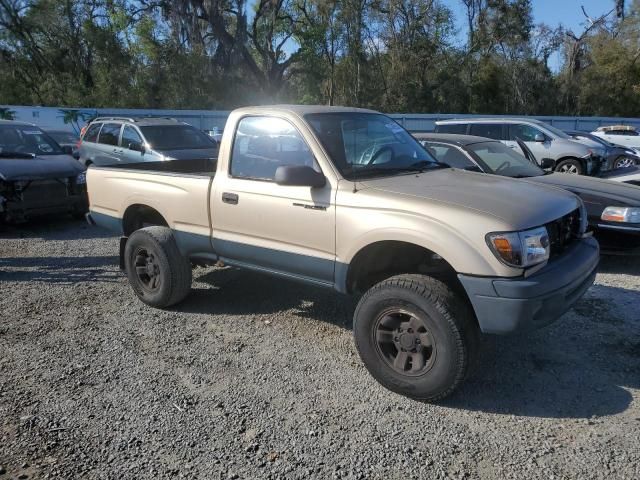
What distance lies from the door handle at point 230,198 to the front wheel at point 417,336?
4.60ft

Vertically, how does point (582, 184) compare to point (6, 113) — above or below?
below

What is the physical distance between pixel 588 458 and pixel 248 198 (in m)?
2.85

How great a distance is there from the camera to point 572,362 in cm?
405

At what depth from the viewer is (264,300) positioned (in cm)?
546

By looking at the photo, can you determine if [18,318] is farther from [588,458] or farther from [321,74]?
[321,74]

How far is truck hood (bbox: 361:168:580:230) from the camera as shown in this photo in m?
3.36

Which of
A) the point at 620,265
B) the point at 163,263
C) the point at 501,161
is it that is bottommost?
the point at 620,265

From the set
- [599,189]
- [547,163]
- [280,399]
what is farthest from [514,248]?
[547,163]

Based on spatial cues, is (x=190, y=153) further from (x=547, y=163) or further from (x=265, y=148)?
(x=265, y=148)

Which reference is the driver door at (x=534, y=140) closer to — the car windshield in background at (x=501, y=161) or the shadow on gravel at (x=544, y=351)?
the car windshield in background at (x=501, y=161)

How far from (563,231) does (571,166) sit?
1087 centimetres

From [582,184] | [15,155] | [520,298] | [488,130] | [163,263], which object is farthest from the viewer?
[488,130]

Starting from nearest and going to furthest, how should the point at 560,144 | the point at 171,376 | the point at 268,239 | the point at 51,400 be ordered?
the point at 51,400 → the point at 171,376 → the point at 268,239 → the point at 560,144

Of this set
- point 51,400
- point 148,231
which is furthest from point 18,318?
point 51,400
